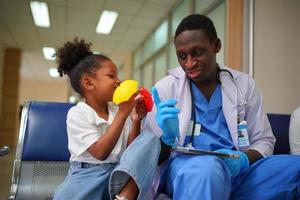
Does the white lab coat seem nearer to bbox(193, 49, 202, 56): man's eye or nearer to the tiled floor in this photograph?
bbox(193, 49, 202, 56): man's eye

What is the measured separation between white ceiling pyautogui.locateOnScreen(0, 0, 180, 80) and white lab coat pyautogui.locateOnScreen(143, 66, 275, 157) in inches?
120

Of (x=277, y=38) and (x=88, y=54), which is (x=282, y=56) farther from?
(x=88, y=54)

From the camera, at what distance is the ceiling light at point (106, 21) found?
14.4 feet

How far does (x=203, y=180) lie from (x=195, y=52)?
0.50 meters

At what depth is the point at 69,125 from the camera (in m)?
1.03

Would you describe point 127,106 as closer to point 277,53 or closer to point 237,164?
point 237,164

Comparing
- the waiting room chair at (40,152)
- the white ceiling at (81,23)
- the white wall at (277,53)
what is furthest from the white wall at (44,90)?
the waiting room chair at (40,152)

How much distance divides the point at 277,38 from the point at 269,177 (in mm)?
1780

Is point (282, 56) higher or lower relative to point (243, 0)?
lower

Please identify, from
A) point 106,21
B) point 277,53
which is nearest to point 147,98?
point 277,53

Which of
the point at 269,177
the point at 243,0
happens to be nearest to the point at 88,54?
the point at 269,177

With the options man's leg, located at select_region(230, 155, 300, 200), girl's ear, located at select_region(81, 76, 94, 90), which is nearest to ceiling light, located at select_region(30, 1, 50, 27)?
Answer: girl's ear, located at select_region(81, 76, 94, 90)

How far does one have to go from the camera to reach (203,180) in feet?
2.36

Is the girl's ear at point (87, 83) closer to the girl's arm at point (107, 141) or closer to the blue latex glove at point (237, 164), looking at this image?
the girl's arm at point (107, 141)
